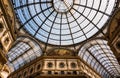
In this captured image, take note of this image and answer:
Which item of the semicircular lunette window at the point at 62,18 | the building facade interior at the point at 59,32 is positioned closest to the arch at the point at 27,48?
the building facade interior at the point at 59,32

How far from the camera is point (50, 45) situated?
150 feet

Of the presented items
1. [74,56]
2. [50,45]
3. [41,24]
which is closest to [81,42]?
[74,56]

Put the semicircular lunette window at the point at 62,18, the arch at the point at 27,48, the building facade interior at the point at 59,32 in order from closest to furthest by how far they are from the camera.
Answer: the building facade interior at the point at 59,32 < the semicircular lunette window at the point at 62,18 < the arch at the point at 27,48

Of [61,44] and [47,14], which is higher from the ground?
[47,14]

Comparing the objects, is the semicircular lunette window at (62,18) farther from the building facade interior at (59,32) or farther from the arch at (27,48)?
the arch at (27,48)

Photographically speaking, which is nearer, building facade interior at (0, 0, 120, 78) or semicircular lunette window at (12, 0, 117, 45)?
building facade interior at (0, 0, 120, 78)

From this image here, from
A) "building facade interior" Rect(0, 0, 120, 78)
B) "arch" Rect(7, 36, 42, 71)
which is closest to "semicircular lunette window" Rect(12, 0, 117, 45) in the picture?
"building facade interior" Rect(0, 0, 120, 78)

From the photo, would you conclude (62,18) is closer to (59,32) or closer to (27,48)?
(59,32)

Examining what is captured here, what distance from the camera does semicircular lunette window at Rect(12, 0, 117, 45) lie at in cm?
4009

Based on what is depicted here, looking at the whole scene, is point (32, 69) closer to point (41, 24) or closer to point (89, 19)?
point (41, 24)

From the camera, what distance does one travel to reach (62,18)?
43.4 meters

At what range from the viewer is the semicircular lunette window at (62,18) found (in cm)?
4009

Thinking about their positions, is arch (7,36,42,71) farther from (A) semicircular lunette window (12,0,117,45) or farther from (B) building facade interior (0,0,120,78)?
(A) semicircular lunette window (12,0,117,45)

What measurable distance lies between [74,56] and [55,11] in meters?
10.9
